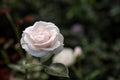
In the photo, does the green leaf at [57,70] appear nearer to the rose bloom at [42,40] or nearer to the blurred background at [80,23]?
the rose bloom at [42,40]

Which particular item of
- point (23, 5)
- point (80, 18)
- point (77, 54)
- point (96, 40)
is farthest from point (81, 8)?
point (77, 54)

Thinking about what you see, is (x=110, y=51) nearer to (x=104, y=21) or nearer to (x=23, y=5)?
(x=104, y=21)

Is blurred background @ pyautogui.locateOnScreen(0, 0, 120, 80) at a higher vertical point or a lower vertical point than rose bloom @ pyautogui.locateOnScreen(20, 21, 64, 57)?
lower

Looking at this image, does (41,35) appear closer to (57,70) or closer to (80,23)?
(57,70)

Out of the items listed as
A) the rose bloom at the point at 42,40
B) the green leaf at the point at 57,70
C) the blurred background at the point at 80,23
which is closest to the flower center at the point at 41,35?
the rose bloom at the point at 42,40

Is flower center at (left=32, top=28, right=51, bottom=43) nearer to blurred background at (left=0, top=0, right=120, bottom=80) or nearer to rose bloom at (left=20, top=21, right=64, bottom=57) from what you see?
rose bloom at (left=20, top=21, right=64, bottom=57)

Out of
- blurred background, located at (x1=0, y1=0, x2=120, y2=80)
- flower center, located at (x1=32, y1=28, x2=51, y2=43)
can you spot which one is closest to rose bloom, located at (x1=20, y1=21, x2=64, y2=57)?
flower center, located at (x1=32, y1=28, x2=51, y2=43)
